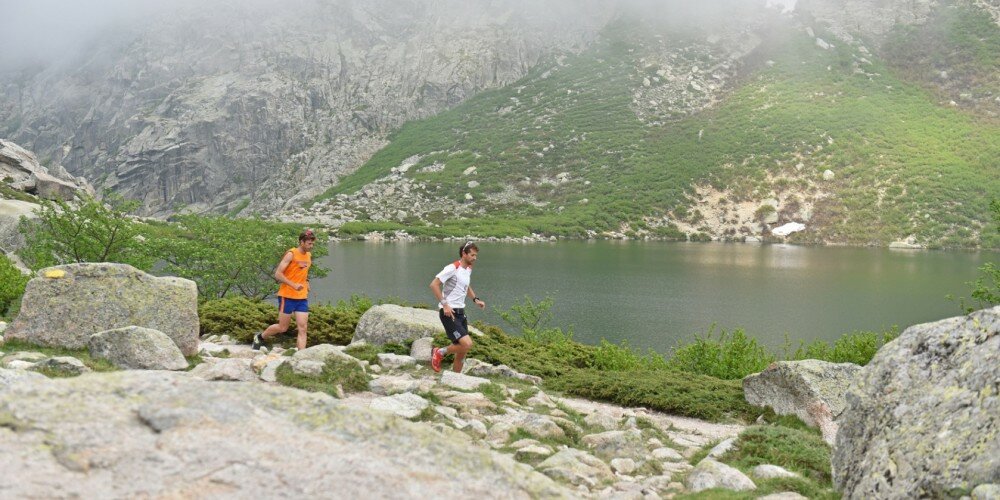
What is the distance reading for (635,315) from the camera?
42.0m

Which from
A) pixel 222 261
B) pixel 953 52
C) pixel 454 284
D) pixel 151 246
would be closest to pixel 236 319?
pixel 454 284

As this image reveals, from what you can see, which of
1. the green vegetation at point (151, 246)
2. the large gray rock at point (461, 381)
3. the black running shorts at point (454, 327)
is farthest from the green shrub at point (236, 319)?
the large gray rock at point (461, 381)

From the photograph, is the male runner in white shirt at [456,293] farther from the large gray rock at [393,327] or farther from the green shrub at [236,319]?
the green shrub at [236,319]

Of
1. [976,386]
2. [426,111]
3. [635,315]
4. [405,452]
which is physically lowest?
[635,315]

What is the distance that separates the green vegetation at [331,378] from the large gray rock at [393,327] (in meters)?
4.88

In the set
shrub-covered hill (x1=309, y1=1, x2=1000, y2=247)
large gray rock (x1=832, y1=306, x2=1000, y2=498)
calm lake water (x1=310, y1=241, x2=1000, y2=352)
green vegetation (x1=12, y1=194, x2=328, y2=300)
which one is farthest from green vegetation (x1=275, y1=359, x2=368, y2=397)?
shrub-covered hill (x1=309, y1=1, x2=1000, y2=247)

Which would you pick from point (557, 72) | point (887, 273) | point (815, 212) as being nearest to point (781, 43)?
point (557, 72)

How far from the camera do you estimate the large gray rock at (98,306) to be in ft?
41.0

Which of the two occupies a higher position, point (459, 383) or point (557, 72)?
point (557, 72)

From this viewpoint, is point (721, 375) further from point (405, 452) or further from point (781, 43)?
point (781, 43)

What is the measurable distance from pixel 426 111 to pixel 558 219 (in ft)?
272

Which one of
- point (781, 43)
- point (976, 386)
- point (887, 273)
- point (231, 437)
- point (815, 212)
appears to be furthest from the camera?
point (781, 43)

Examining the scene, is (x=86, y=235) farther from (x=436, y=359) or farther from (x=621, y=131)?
(x=621, y=131)

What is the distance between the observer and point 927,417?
18.7 ft
